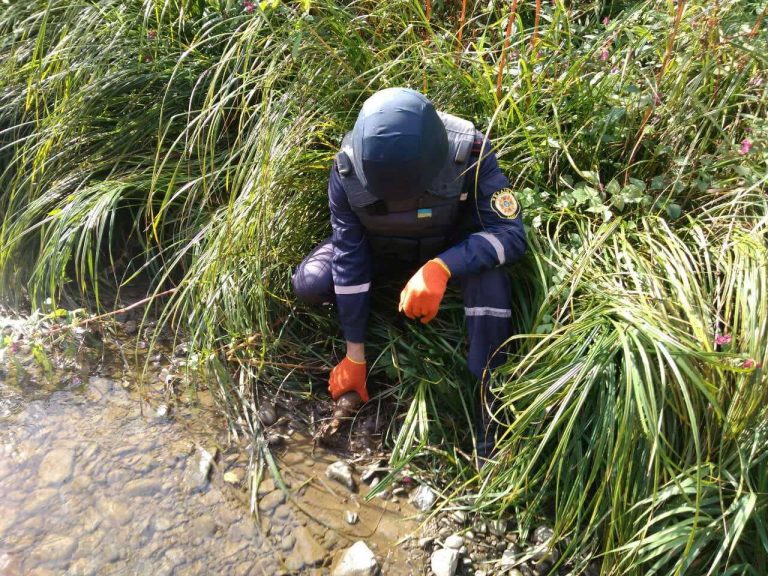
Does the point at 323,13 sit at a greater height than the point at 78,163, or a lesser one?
greater

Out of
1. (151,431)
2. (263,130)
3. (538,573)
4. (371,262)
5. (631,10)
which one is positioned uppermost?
(631,10)

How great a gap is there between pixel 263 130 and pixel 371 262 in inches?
22.8

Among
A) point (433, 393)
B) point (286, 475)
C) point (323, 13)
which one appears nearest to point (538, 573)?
point (433, 393)

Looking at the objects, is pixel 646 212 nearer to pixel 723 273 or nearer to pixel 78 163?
pixel 723 273

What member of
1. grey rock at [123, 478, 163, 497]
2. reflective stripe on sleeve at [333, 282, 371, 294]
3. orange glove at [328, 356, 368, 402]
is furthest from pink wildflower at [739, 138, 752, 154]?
grey rock at [123, 478, 163, 497]

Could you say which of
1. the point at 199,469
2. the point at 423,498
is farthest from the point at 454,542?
the point at 199,469

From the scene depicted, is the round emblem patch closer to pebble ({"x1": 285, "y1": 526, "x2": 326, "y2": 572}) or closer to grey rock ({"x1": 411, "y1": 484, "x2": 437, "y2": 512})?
grey rock ({"x1": 411, "y1": 484, "x2": 437, "y2": 512})

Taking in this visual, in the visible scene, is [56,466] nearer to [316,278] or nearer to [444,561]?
[316,278]

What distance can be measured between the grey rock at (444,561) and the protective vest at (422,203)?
0.88 m

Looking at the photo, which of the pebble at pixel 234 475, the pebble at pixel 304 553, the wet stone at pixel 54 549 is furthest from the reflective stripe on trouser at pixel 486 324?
the wet stone at pixel 54 549

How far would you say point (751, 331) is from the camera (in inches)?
61.2

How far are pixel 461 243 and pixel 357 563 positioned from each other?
92 centimetres

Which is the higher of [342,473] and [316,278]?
[316,278]

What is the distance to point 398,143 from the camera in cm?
166
